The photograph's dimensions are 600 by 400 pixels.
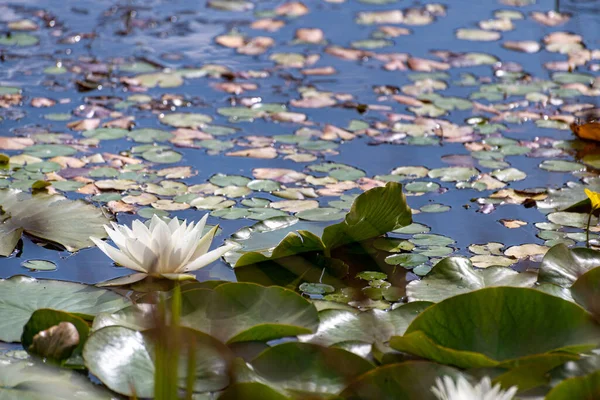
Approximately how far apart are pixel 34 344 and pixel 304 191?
3.37ft

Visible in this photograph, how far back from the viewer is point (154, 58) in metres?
3.41

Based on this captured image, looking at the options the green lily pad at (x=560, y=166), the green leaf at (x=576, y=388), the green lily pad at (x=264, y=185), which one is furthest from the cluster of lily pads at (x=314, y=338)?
the green lily pad at (x=560, y=166)

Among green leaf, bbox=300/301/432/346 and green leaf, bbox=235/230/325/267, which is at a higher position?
green leaf, bbox=300/301/432/346

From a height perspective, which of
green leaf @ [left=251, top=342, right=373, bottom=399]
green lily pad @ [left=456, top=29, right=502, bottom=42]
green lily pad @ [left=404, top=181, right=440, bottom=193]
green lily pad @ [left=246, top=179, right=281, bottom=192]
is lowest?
green lily pad @ [left=404, top=181, right=440, bottom=193]

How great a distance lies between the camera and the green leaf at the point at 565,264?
1.59 m

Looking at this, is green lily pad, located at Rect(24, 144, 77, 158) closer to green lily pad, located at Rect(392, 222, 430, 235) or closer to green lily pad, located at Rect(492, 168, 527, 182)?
green lily pad, located at Rect(392, 222, 430, 235)

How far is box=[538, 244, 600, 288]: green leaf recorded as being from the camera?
1.59 m

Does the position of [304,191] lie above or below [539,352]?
below

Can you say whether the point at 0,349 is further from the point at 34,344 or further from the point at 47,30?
the point at 47,30

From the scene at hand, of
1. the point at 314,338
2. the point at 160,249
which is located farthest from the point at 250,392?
the point at 160,249

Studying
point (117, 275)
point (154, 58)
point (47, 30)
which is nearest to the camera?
point (117, 275)

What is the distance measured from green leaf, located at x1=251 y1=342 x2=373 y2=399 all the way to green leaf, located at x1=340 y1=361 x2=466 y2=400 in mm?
57

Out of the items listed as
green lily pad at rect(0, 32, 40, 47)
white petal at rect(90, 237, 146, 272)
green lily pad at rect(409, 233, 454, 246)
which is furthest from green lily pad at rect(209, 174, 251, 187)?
green lily pad at rect(0, 32, 40, 47)

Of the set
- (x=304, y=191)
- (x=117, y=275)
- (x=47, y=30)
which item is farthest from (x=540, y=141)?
(x=47, y=30)
